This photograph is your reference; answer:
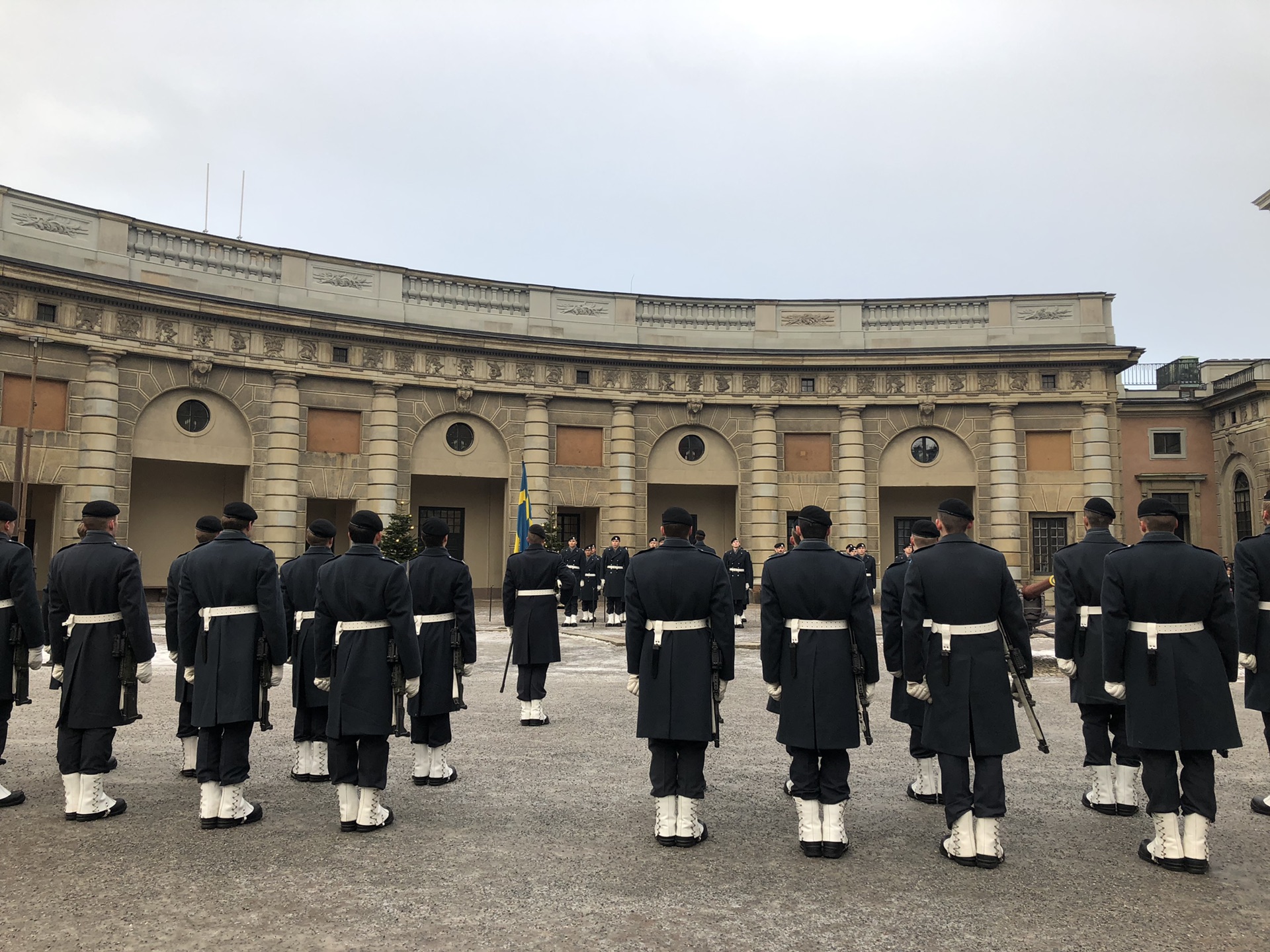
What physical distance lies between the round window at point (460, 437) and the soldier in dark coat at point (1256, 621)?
21.8 m

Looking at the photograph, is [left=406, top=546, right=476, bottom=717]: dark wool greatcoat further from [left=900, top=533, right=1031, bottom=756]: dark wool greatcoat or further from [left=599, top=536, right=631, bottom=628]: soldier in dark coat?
[left=599, top=536, right=631, bottom=628]: soldier in dark coat

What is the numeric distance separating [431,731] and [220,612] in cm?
183

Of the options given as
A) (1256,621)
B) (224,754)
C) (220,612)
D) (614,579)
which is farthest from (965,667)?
(614,579)

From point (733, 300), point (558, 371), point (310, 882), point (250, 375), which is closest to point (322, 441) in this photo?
point (250, 375)

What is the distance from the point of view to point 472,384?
26.0 metres

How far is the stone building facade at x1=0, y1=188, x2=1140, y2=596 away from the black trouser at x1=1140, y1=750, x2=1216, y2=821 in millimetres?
21588

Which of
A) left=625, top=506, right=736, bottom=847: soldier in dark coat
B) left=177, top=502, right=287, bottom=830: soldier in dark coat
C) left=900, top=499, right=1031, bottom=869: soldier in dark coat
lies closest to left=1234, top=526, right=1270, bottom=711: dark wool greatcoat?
left=900, top=499, right=1031, bottom=869: soldier in dark coat

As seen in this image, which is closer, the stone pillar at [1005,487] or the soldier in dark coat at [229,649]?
the soldier in dark coat at [229,649]

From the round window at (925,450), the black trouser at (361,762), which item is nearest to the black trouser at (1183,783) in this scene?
the black trouser at (361,762)

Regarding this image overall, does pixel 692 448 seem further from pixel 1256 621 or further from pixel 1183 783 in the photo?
pixel 1183 783

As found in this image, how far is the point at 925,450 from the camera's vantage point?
2770 cm

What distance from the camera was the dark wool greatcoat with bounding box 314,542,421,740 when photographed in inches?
236

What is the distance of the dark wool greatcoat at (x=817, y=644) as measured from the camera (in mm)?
5605

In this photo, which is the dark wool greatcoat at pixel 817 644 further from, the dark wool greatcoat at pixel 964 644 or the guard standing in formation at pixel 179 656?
the guard standing in formation at pixel 179 656
